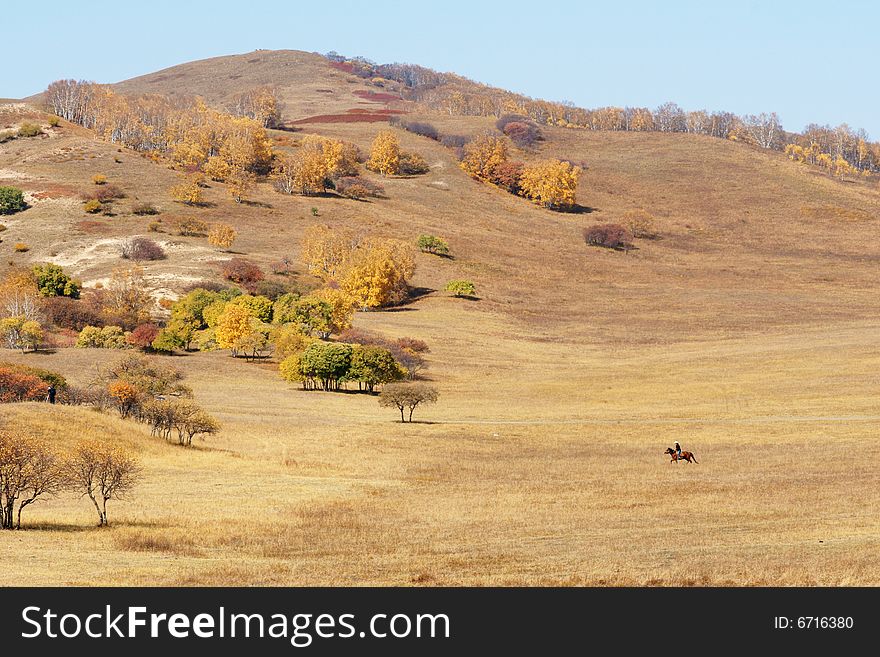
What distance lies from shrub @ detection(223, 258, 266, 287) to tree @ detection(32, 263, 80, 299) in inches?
752

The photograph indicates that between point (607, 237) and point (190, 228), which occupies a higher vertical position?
point (607, 237)

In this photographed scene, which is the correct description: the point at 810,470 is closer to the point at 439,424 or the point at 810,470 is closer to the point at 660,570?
the point at 660,570

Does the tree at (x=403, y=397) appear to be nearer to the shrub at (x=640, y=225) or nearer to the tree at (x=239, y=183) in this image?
the tree at (x=239, y=183)

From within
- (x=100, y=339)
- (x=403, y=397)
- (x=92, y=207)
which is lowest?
(x=100, y=339)

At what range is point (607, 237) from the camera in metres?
182

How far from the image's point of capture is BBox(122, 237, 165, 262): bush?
13475 centimetres

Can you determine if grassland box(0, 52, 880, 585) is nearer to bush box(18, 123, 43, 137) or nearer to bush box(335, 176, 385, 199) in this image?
bush box(335, 176, 385, 199)

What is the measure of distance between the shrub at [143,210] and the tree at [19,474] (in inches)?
A: 4890

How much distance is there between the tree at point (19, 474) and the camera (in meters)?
35.3

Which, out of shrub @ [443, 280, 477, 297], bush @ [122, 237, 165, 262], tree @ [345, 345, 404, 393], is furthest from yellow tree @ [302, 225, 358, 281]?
tree @ [345, 345, 404, 393]

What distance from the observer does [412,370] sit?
96938mm

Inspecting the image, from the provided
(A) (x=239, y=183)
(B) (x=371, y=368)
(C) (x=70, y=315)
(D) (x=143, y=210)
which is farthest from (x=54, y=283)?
(A) (x=239, y=183)

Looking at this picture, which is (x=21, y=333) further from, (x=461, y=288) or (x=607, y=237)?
(x=607, y=237)

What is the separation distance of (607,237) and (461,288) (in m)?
51.8
